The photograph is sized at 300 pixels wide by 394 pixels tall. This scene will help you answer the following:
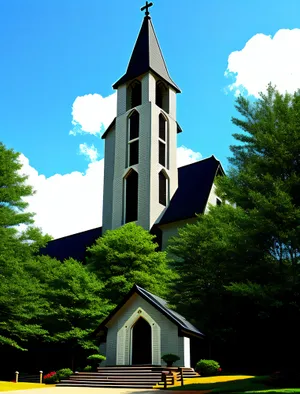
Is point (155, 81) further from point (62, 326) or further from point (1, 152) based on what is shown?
point (62, 326)

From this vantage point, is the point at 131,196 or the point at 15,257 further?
the point at 131,196

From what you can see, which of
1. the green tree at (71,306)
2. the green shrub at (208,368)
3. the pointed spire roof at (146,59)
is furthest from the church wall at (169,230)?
the green shrub at (208,368)

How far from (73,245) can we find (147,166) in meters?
14.1

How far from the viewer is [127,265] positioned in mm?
34156

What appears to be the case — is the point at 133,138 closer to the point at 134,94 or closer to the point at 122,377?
the point at 134,94

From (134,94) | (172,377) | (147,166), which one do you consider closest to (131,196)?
(147,166)

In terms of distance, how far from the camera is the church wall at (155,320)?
2359cm

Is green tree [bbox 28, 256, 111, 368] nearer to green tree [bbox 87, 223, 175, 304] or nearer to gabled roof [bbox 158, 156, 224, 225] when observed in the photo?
green tree [bbox 87, 223, 175, 304]

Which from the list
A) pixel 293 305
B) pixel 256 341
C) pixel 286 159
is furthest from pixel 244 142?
pixel 256 341

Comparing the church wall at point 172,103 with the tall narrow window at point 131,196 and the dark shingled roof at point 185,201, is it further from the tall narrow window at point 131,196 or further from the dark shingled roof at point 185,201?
the tall narrow window at point 131,196

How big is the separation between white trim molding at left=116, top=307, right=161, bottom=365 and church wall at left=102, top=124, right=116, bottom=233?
22.1 meters

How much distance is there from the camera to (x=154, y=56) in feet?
166

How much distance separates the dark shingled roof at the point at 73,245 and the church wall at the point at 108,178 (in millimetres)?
2812

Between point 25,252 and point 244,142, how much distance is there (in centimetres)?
1519
